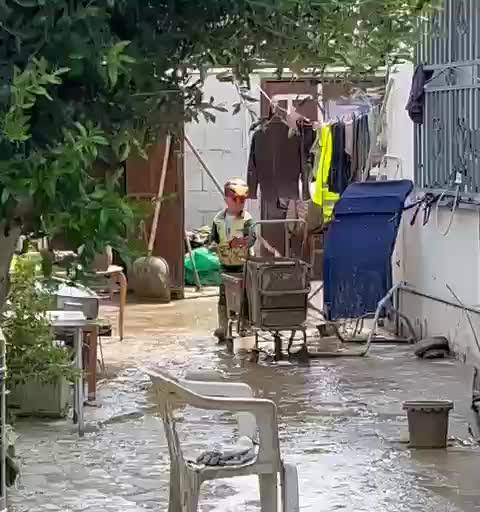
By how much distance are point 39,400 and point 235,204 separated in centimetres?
399

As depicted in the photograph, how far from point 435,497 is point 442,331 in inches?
166

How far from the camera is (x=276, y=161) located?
1128 centimetres

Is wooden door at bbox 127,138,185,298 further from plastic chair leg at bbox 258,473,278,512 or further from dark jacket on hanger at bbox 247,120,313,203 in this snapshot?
plastic chair leg at bbox 258,473,278,512

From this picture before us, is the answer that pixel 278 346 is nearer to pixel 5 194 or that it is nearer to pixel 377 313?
pixel 377 313

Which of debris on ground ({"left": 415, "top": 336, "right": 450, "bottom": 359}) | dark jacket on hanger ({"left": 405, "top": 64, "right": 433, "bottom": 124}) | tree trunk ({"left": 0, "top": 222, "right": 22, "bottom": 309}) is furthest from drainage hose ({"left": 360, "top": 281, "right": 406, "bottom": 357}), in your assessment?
tree trunk ({"left": 0, "top": 222, "right": 22, "bottom": 309})

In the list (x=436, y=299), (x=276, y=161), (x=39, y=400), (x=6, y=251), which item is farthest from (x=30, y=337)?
(x=276, y=161)

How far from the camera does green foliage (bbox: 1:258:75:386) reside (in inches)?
256

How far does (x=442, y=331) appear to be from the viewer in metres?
9.71

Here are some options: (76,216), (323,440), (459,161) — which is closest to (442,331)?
(459,161)

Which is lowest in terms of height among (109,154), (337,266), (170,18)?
(337,266)

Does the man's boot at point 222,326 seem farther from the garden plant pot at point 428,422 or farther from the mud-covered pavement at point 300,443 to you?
the garden plant pot at point 428,422

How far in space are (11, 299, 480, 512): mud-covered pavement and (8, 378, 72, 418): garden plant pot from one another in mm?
122

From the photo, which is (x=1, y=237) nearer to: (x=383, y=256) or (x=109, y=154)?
(x=109, y=154)

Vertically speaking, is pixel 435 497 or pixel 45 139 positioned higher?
pixel 45 139
